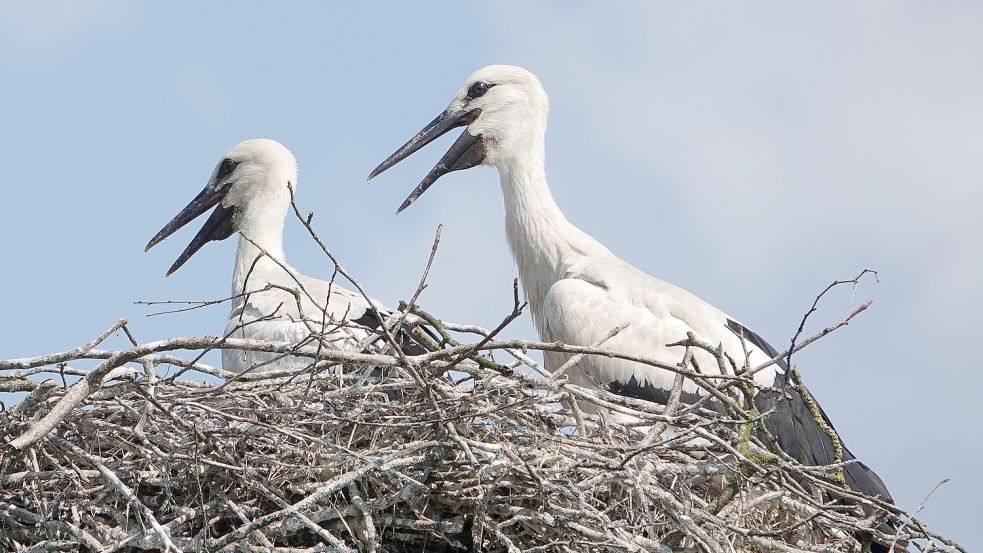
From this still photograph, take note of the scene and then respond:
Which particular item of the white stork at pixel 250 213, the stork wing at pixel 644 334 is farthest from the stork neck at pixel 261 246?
the stork wing at pixel 644 334

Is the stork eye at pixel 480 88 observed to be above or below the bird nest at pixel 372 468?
above

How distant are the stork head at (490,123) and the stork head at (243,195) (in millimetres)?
617

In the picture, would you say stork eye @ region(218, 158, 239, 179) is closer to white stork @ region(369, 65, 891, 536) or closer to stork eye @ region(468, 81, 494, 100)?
white stork @ region(369, 65, 891, 536)

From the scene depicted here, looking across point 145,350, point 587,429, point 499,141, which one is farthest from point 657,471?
point 499,141

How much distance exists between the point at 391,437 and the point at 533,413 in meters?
0.41

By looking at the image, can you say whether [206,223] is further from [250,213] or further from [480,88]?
[480,88]

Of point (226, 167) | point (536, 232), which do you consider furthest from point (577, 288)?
point (226, 167)

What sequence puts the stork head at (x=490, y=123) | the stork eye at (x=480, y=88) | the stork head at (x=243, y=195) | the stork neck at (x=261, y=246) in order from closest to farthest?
the stork head at (x=490, y=123)
the stork eye at (x=480, y=88)
the stork neck at (x=261, y=246)
the stork head at (x=243, y=195)

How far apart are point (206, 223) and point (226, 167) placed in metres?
0.28

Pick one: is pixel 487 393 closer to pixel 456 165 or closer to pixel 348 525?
pixel 348 525

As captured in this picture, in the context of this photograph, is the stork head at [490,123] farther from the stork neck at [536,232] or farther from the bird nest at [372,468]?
the bird nest at [372,468]

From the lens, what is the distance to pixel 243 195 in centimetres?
675

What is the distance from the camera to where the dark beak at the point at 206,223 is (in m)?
6.83

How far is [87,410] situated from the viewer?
3811 mm
